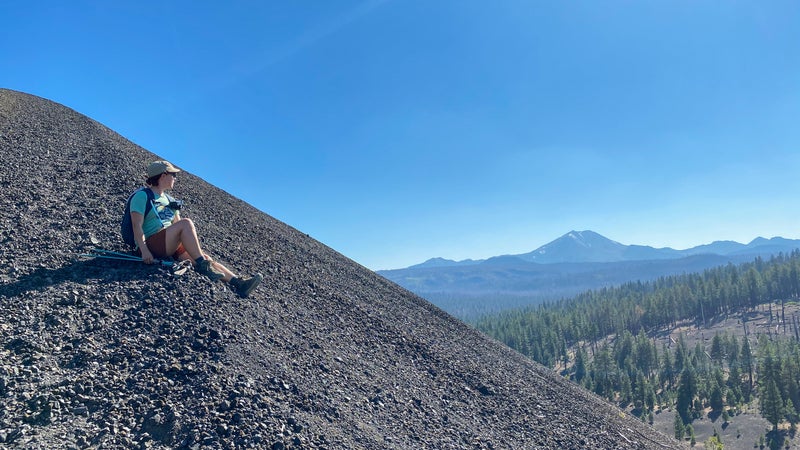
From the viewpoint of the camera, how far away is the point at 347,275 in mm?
17656

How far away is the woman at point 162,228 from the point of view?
8.64 meters

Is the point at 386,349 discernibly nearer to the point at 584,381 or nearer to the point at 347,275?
the point at 347,275

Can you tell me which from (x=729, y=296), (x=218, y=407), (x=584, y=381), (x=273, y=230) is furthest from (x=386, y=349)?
(x=729, y=296)

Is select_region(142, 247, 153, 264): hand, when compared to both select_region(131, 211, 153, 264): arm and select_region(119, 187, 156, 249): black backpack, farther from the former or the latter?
select_region(119, 187, 156, 249): black backpack

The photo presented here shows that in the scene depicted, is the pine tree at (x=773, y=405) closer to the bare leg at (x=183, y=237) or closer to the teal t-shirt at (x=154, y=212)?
the bare leg at (x=183, y=237)

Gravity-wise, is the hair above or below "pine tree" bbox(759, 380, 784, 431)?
above

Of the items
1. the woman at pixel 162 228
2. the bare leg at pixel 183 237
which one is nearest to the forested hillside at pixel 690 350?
the woman at pixel 162 228

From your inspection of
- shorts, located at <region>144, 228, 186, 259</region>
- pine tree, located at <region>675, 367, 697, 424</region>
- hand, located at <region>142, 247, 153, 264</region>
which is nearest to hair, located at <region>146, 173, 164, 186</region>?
shorts, located at <region>144, 228, 186, 259</region>

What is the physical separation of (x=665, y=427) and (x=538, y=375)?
59612mm

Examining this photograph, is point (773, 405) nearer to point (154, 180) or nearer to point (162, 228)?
point (162, 228)

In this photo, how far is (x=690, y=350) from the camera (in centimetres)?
10231

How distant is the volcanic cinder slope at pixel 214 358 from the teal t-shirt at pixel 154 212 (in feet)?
2.65

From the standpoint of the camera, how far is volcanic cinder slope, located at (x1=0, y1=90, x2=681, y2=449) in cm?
571

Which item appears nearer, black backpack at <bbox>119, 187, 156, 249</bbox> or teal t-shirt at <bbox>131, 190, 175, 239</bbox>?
teal t-shirt at <bbox>131, 190, 175, 239</bbox>
